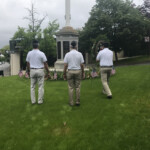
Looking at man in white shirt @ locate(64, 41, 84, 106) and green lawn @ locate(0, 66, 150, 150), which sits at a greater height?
man in white shirt @ locate(64, 41, 84, 106)

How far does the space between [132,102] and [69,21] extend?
999 centimetres

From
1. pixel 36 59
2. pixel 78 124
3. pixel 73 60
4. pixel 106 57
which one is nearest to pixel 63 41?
pixel 106 57

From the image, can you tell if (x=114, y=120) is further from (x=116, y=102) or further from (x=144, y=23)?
(x=144, y=23)

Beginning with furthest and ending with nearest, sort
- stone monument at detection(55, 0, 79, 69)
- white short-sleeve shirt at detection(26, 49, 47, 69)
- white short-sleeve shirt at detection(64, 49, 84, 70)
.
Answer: stone monument at detection(55, 0, 79, 69) < white short-sleeve shirt at detection(26, 49, 47, 69) < white short-sleeve shirt at detection(64, 49, 84, 70)

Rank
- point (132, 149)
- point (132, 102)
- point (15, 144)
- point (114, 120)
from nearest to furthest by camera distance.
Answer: point (132, 149) < point (15, 144) < point (114, 120) < point (132, 102)

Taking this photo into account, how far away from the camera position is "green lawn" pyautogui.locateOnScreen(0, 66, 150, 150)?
10.8ft

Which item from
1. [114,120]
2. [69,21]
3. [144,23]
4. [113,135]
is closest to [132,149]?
[113,135]

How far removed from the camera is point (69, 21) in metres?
13.9

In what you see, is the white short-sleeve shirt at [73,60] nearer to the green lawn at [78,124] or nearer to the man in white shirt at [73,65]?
the man in white shirt at [73,65]

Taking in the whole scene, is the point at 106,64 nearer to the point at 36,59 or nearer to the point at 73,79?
the point at 73,79

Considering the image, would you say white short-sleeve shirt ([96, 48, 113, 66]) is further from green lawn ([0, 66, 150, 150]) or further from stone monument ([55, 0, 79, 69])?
stone monument ([55, 0, 79, 69])

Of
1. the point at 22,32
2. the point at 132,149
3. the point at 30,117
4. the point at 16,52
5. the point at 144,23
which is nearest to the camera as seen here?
the point at 132,149

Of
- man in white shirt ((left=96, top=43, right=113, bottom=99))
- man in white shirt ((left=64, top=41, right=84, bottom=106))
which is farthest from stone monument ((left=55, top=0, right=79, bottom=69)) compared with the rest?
man in white shirt ((left=64, top=41, right=84, bottom=106))

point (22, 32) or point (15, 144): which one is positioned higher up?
point (22, 32)
